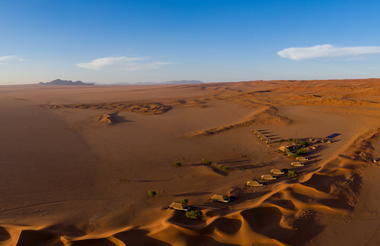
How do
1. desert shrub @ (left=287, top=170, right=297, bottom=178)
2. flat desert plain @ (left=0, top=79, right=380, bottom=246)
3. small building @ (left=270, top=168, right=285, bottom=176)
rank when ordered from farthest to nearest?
1. small building @ (left=270, top=168, right=285, bottom=176)
2. desert shrub @ (left=287, top=170, right=297, bottom=178)
3. flat desert plain @ (left=0, top=79, right=380, bottom=246)

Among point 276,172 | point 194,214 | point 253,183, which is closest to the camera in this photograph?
point 194,214

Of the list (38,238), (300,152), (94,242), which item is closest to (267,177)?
(300,152)

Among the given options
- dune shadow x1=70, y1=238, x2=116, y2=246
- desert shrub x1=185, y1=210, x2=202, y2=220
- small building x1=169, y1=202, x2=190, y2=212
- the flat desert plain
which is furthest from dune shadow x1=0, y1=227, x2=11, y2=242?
desert shrub x1=185, y1=210, x2=202, y2=220

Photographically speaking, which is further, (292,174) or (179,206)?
(292,174)

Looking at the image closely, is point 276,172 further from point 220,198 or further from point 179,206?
point 179,206

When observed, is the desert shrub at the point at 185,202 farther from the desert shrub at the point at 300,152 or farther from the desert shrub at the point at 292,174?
the desert shrub at the point at 300,152

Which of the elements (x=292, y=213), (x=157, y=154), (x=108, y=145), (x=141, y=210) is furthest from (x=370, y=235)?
(x=108, y=145)

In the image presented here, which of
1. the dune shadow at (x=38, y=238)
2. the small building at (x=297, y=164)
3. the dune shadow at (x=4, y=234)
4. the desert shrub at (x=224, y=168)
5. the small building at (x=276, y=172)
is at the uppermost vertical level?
the small building at (x=297, y=164)

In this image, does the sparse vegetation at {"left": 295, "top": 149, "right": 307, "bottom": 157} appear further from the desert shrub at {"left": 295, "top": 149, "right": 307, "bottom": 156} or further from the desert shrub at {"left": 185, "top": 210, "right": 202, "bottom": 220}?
the desert shrub at {"left": 185, "top": 210, "right": 202, "bottom": 220}

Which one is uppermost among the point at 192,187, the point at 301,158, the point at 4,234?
the point at 301,158

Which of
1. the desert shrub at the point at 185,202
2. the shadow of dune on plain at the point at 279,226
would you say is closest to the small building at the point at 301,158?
the shadow of dune on plain at the point at 279,226

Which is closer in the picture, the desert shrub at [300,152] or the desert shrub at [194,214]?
the desert shrub at [194,214]

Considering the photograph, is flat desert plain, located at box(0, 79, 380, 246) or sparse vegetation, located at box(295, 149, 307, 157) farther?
sparse vegetation, located at box(295, 149, 307, 157)
